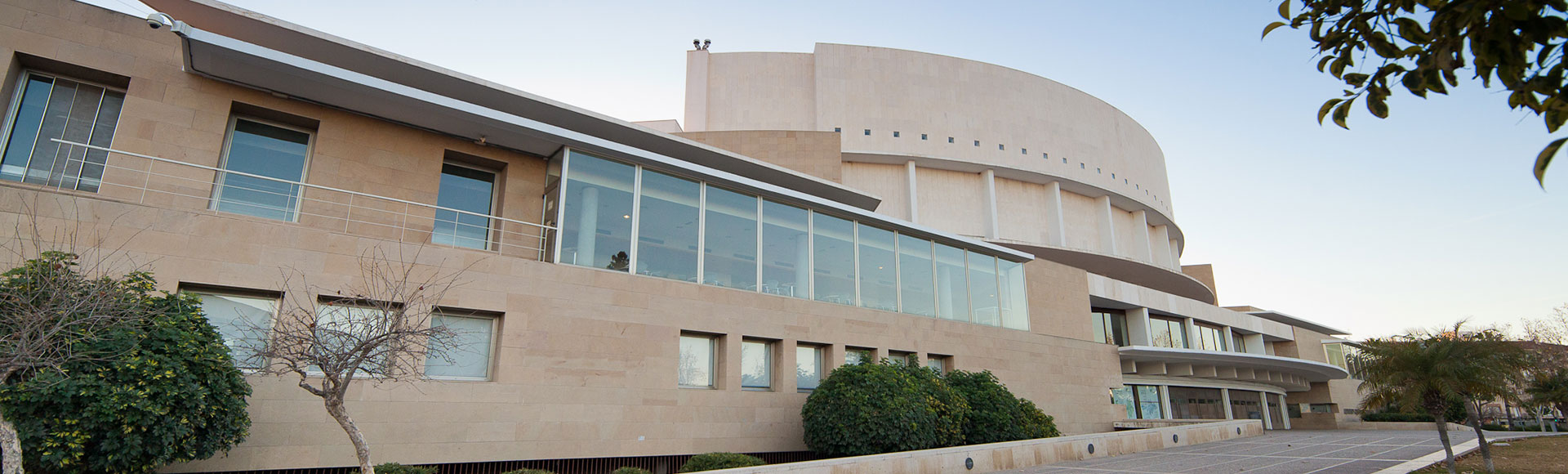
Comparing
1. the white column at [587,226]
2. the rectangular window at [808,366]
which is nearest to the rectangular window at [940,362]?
the rectangular window at [808,366]

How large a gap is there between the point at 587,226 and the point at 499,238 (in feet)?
6.33

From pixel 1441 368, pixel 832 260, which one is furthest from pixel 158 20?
pixel 1441 368

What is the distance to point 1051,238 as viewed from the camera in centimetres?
3731

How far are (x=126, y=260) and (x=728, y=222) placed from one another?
1086 cm

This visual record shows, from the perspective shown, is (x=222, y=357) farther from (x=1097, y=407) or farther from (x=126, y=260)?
(x=1097, y=407)

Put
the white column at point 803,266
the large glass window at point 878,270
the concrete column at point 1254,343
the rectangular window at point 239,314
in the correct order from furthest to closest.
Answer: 1. the concrete column at point 1254,343
2. the large glass window at point 878,270
3. the white column at point 803,266
4. the rectangular window at point 239,314

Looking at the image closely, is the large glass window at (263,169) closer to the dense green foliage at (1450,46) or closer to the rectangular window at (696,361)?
the rectangular window at (696,361)

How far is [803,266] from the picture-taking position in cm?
1950

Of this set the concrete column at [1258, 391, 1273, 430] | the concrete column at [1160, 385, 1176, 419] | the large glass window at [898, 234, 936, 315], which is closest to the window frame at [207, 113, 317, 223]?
the large glass window at [898, 234, 936, 315]

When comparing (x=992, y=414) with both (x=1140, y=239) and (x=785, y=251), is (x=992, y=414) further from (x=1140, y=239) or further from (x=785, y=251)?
(x=1140, y=239)

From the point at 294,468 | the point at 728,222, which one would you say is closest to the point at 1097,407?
the point at 728,222

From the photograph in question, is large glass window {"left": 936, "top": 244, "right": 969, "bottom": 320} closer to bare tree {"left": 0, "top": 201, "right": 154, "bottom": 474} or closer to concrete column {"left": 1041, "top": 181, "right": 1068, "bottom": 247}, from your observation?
concrete column {"left": 1041, "top": 181, "right": 1068, "bottom": 247}

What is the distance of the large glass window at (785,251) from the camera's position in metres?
18.7

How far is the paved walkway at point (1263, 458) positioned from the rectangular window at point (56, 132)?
55.6 ft
